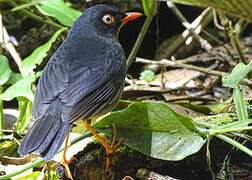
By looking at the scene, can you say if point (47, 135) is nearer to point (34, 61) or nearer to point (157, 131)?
point (157, 131)

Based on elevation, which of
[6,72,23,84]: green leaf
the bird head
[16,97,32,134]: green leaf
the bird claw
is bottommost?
the bird claw

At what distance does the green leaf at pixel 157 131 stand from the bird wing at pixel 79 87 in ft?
0.69

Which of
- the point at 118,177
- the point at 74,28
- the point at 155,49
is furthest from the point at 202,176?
the point at 155,49

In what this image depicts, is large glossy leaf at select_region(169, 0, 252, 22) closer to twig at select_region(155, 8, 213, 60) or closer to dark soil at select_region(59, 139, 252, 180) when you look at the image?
dark soil at select_region(59, 139, 252, 180)

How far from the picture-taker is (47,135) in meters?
2.56

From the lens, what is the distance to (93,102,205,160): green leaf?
2.51 meters

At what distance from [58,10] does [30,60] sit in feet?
2.54

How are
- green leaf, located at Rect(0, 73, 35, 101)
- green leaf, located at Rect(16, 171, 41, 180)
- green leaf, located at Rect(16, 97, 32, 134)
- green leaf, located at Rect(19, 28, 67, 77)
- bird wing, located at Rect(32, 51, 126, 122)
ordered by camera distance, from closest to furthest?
bird wing, located at Rect(32, 51, 126, 122) < green leaf, located at Rect(16, 171, 41, 180) < green leaf, located at Rect(0, 73, 35, 101) < green leaf, located at Rect(16, 97, 32, 134) < green leaf, located at Rect(19, 28, 67, 77)

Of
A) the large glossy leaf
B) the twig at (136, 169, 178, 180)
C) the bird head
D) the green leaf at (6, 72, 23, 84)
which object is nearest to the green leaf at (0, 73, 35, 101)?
the green leaf at (6, 72, 23, 84)

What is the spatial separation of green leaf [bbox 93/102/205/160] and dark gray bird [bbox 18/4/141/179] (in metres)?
0.18

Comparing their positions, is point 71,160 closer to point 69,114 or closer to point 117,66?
point 69,114

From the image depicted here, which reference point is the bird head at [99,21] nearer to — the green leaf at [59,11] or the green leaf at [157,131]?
the green leaf at [59,11]

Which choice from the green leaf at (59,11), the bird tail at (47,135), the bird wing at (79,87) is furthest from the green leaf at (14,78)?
the bird tail at (47,135)

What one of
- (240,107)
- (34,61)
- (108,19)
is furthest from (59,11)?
(240,107)
